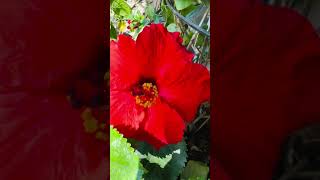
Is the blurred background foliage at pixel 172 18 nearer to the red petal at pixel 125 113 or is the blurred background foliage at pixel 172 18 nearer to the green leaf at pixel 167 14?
the green leaf at pixel 167 14

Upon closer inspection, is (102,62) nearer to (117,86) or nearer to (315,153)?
(117,86)

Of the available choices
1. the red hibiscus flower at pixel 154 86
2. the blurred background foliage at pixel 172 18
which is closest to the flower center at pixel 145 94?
the red hibiscus flower at pixel 154 86

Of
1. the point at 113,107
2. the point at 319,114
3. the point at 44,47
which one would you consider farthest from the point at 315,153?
the point at 44,47

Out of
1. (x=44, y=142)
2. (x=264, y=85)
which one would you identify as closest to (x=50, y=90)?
(x=44, y=142)

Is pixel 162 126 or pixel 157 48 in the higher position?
pixel 157 48

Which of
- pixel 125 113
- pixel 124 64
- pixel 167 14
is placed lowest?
pixel 125 113

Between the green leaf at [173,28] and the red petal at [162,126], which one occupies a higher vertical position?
the green leaf at [173,28]

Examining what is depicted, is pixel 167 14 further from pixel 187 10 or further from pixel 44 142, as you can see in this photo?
pixel 44 142
